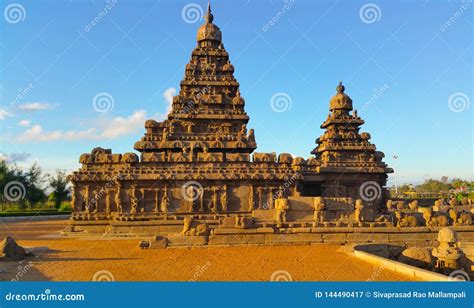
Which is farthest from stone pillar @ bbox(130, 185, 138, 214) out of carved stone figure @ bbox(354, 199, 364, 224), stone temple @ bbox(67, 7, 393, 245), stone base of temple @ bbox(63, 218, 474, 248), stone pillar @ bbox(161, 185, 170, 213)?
carved stone figure @ bbox(354, 199, 364, 224)

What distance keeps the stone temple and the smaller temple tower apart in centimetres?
10

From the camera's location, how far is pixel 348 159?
123 ft

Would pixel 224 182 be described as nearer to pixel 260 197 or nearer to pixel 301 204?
pixel 260 197

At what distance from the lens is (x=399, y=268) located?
14.0 metres

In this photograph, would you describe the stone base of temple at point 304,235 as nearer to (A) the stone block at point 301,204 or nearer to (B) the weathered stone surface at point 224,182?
(B) the weathered stone surface at point 224,182

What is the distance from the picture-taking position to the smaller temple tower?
3544 centimetres

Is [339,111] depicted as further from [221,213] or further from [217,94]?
[221,213]

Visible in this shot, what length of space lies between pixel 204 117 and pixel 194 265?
19933 mm

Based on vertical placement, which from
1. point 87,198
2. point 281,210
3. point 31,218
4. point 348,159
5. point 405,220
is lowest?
point 31,218

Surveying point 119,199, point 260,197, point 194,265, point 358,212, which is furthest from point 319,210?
point 119,199

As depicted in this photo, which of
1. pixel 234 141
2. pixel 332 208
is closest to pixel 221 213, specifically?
pixel 234 141

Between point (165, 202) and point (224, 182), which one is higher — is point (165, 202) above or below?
below

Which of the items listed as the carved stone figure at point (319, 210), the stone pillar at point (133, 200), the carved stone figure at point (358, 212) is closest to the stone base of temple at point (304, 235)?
the carved stone figure at point (358, 212)

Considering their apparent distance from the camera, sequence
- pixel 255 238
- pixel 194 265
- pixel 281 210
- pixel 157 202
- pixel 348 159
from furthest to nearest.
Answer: pixel 348 159
pixel 157 202
pixel 281 210
pixel 255 238
pixel 194 265
